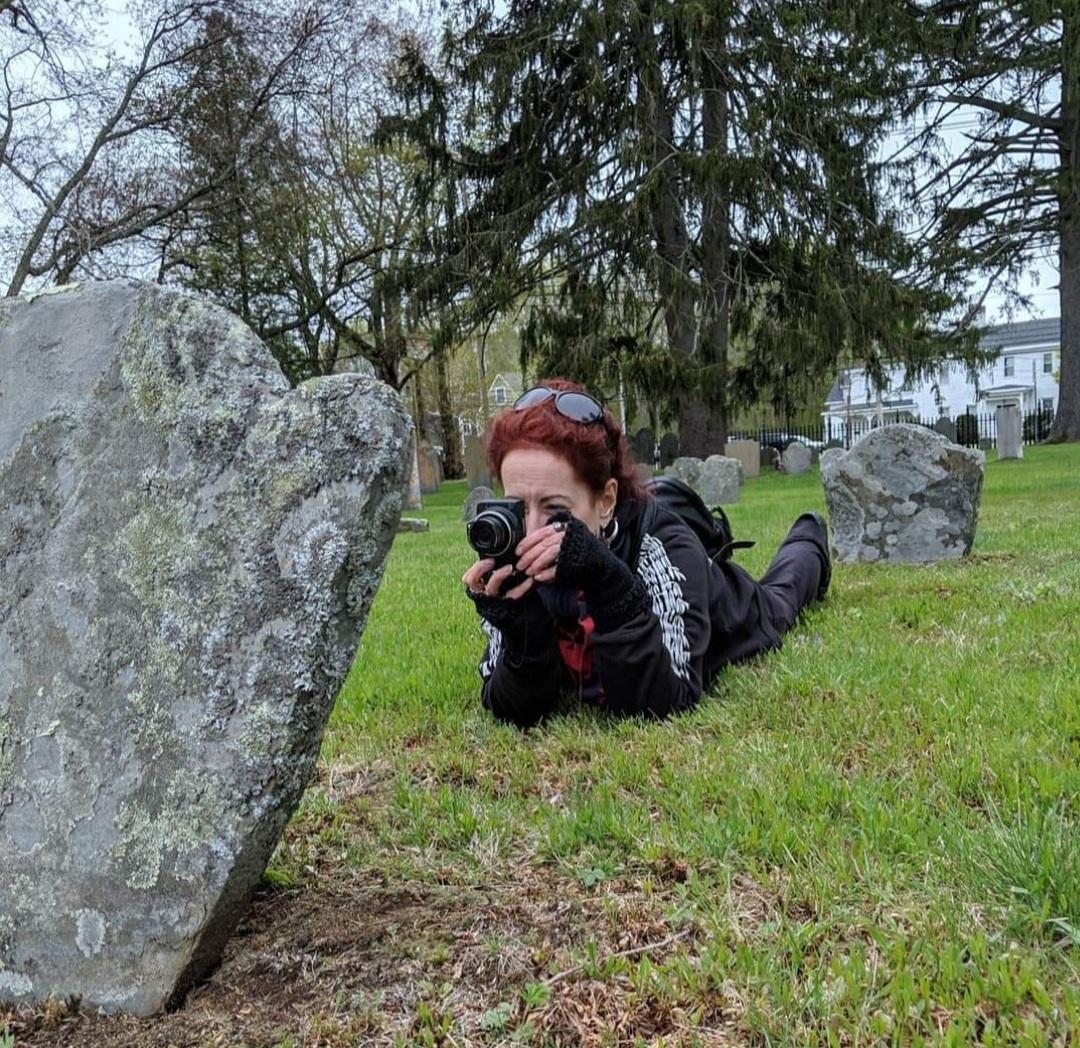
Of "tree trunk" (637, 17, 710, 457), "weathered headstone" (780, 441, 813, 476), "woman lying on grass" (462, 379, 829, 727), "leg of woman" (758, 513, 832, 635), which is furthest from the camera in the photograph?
"weathered headstone" (780, 441, 813, 476)

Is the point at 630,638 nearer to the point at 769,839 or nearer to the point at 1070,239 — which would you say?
the point at 769,839

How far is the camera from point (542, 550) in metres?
2.70

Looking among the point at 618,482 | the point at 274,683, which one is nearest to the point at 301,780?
the point at 274,683

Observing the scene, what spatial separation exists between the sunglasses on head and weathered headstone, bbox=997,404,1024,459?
20.7 metres

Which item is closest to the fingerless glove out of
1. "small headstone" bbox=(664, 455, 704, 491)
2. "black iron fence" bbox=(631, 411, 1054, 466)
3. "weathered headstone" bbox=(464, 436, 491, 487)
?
"small headstone" bbox=(664, 455, 704, 491)

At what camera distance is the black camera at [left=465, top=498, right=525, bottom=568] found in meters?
2.65

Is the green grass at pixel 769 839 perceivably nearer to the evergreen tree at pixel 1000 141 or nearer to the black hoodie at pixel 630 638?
the black hoodie at pixel 630 638

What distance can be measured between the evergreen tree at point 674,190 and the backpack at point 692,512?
13.5 metres

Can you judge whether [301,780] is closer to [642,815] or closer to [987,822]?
[642,815]

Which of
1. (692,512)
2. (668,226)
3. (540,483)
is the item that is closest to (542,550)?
(540,483)

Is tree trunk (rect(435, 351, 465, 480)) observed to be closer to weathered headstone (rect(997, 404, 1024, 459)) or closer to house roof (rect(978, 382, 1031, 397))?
weathered headstone (rect(997, 404, 1024, 459))

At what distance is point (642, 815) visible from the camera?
2.32 meters

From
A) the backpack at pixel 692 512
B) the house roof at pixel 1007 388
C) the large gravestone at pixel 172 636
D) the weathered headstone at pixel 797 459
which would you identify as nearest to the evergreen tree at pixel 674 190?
the weathered headstone at pixel 797 459

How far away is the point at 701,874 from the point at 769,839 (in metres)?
0.19
